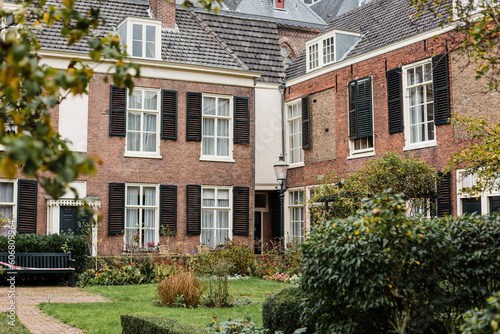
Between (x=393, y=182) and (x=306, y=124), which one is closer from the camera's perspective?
(x=393, y=182)

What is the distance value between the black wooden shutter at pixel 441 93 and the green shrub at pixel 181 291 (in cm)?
921

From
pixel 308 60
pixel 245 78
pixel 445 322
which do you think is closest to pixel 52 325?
pixel 445 322

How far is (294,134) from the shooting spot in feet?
78.8

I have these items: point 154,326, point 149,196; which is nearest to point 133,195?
point 149,196

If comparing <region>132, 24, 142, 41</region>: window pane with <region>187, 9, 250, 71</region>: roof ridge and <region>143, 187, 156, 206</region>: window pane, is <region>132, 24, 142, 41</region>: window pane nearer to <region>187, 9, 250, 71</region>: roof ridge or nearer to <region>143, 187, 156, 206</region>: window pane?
<region>187, 9, 250, 71</region>: roof ridge

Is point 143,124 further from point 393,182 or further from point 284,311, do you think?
point 284,311

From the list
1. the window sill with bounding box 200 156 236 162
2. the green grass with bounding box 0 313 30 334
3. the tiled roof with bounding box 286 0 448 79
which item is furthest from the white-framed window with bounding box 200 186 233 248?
the green grass with bounding box 0 313 30 334

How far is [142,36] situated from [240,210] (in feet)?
24.2

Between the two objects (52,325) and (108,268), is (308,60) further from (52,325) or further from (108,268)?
(52,325)

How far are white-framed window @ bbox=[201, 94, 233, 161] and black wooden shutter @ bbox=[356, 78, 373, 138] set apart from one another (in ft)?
16.1

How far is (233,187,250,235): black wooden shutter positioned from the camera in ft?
70.7

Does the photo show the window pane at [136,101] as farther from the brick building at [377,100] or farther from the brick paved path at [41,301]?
the brick paved path at [41,301]

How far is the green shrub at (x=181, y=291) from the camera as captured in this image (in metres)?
11.3

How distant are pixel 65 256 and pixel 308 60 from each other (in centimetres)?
1233
